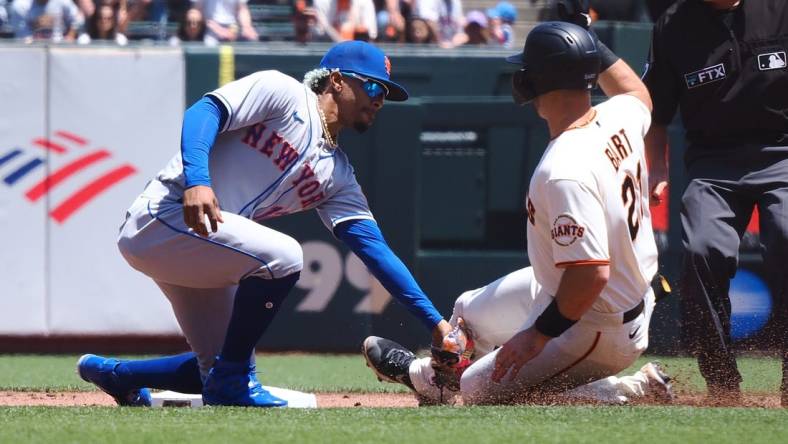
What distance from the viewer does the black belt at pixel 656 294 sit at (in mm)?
4367

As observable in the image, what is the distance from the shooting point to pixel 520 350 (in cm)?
420

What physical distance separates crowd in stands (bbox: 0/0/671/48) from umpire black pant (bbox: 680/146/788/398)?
14.6 ft

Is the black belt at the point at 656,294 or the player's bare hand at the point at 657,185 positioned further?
the player's bare hand at the point at 657,185

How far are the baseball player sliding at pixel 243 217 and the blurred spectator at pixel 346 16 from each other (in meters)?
4.98

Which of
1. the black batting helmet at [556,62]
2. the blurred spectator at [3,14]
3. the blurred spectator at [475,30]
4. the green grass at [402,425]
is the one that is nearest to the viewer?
the green grass at [402,425]

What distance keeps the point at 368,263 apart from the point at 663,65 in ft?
5.09

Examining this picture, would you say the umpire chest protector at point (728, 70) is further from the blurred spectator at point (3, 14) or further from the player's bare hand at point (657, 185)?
the blurred spectator at point (3, 14)

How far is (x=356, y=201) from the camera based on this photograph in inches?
197

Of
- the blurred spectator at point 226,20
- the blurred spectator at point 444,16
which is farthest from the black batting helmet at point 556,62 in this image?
the blurred spectator at point 444,16

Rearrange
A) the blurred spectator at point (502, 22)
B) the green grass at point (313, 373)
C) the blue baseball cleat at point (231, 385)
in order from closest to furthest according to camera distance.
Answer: the blue baseball cleat at point (231, 385) → the green grass at point (313, 373) → the blurred spectator at point (502, 22)

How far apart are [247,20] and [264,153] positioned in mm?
5748

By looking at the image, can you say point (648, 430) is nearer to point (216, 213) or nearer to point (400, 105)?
point (216, 213)

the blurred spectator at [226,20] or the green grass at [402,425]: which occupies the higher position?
the blurred spectator at [226,20]

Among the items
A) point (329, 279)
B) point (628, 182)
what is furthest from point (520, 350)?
point (329, 279)
